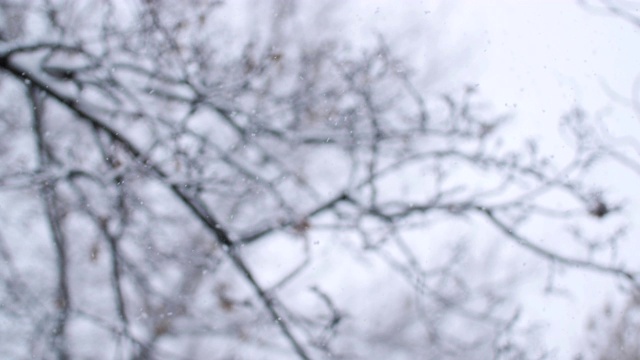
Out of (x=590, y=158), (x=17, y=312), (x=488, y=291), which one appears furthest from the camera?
(x=590, y=158)

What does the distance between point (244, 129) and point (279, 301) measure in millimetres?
821

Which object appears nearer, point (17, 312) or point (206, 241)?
point (17, 312)

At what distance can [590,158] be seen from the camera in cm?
399

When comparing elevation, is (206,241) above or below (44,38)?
below

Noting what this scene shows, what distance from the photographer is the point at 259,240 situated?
3.51m

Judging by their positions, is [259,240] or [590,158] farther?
[590,158]

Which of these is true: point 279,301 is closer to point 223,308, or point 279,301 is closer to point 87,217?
point 223,308

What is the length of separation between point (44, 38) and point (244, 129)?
97cm

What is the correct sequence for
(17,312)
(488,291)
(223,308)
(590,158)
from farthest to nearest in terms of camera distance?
(590,158) < (488,291) < (223,308) < (17,312)

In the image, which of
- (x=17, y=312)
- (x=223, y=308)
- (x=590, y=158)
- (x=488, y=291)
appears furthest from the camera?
(x=590, y=158)

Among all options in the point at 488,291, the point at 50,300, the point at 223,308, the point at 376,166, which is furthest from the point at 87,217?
the point at 488,291

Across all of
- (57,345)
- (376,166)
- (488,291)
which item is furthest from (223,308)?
(488,291)

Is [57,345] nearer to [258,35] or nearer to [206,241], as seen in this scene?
[206,241]

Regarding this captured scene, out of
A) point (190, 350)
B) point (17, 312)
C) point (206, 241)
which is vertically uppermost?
A: point (206, 241)
